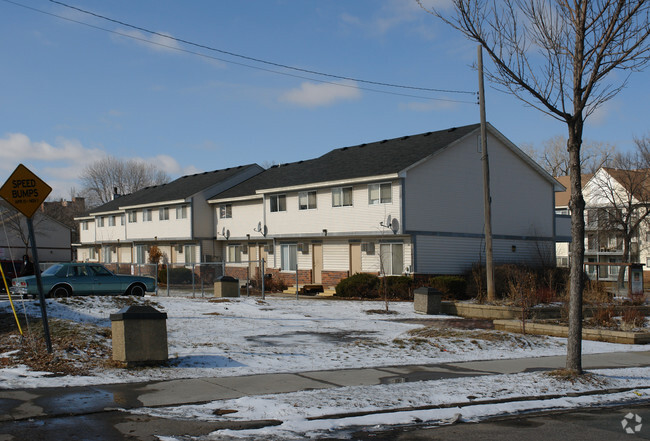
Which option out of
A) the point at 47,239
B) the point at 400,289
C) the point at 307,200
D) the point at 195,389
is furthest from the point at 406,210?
the point at 47,239

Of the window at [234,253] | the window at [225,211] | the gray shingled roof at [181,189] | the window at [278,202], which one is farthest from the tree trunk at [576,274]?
the gray shingled roof at [181,189]

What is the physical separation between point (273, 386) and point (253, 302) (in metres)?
12.3

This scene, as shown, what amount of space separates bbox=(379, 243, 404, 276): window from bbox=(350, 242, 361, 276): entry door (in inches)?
72.2

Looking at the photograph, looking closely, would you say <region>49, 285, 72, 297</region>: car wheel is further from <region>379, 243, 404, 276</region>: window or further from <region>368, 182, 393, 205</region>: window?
<region>368, 182, 393, 205</region>: window

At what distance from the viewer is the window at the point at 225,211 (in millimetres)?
45500

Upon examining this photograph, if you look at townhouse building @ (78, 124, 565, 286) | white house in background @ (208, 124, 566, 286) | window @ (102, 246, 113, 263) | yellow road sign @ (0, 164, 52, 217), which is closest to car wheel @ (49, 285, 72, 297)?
townhouse building @ (78, 124, 565, 286)

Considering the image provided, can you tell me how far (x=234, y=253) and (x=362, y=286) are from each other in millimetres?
17970

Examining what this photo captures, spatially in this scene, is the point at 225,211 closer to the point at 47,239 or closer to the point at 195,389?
the point at 195,389

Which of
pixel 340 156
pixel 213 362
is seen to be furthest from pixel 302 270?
pixel 213 362

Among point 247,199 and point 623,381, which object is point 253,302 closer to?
point 623,381

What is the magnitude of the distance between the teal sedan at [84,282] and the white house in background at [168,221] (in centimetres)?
2207

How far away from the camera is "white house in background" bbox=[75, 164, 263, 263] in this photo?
4653 cm

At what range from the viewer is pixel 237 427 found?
7598 millimetres

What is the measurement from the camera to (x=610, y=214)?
158 feet
